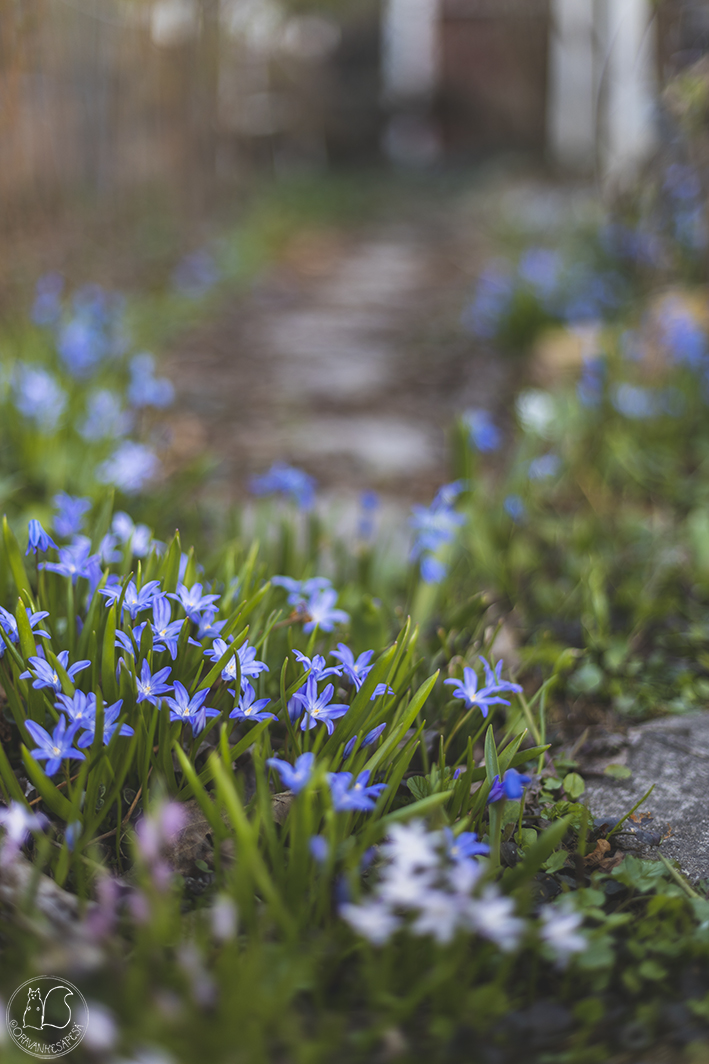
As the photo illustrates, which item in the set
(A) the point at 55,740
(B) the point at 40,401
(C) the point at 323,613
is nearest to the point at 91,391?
(B) the point at 40,401

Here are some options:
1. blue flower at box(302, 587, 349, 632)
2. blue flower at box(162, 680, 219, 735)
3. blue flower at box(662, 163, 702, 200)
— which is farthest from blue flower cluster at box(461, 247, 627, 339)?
blue flower at box(162, 680, 219, 735)

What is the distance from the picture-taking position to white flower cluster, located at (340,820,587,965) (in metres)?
0.85

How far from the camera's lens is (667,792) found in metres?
1.43

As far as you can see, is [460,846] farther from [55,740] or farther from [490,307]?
[490,307]

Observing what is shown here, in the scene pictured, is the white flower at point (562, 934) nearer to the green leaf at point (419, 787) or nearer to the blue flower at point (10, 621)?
the green leaf at point (419, 787)

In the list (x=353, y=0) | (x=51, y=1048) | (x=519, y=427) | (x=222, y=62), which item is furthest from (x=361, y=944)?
(x=353, y=0)

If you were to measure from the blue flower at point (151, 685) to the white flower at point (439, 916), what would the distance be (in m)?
0.45

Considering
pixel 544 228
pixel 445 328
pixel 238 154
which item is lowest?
pixel 445 328

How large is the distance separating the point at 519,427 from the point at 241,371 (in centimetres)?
153

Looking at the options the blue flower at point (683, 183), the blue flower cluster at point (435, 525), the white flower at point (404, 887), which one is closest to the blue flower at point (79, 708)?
the white flower at point (404, 887)

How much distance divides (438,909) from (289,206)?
8.33 metres

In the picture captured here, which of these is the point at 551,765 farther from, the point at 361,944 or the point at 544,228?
the point at 544,228

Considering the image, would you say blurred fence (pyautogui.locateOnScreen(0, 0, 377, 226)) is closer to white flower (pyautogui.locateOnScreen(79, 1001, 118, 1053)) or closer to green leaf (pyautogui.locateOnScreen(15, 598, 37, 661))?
green leaf (pyautogui.locateOnScreen(15, 598, 37, 661))

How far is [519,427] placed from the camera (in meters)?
3.00
